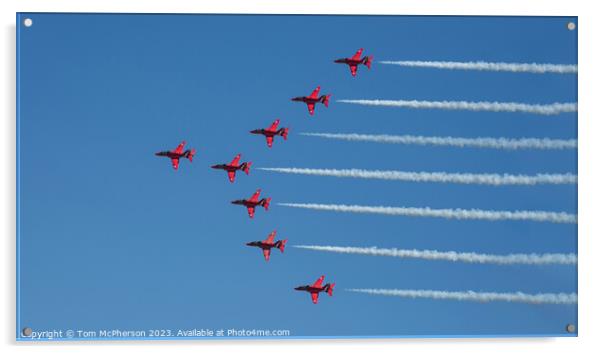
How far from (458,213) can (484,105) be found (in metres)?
0.81

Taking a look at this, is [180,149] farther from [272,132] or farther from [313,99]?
[313,99]

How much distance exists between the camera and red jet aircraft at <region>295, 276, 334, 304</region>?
890cm

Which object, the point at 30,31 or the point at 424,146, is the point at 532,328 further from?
the point at 30,31

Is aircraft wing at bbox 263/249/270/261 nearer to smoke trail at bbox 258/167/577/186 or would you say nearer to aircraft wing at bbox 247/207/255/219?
aircraft wing at bbox 247/207/255/219

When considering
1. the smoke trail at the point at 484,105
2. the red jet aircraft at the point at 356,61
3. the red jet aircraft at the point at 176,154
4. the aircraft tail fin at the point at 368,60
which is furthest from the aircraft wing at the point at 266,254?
the aircraft tail fin at the point at 368,60

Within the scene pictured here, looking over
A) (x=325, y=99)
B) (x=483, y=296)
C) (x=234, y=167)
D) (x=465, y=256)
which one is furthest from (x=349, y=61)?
(x=483, y=296)

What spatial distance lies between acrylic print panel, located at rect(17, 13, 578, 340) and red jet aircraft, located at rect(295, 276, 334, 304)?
0.05 feet

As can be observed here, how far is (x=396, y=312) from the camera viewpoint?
29.3 feet

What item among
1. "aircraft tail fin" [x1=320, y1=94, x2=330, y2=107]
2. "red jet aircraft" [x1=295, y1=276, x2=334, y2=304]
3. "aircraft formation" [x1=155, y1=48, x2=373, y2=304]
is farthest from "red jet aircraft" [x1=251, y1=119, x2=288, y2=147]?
"red jet aircraft" [x1=295, y1=276, x2=334, y2=304]

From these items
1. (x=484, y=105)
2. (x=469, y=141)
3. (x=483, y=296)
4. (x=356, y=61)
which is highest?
(x=356, y=61)

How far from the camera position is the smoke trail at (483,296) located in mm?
8914

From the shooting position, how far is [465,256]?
895 cm
